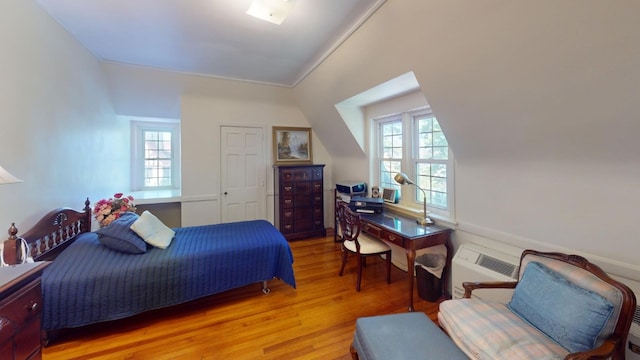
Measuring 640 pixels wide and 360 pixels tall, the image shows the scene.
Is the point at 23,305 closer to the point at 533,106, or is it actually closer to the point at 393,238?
the point at 393,238

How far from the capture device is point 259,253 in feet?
8.02

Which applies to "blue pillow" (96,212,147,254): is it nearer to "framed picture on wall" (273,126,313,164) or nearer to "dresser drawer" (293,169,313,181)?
"dresser drawer" (293,169,313,181)

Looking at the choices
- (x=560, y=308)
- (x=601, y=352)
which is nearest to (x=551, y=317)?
(x=560, y=308)

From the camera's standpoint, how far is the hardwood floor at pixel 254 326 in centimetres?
181

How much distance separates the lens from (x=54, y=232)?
7.06 feet

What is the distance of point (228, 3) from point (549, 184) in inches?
113

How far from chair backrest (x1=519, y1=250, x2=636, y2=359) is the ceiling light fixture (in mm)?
2576

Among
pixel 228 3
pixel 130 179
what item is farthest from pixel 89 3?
pixel 130 179

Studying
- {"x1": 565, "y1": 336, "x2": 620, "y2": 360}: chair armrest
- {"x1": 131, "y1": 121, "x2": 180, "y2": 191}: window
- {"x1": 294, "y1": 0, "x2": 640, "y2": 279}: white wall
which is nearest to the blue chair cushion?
{"x1": 565, "y1": 336, "x2": 620, "y2": 360}: chair armrest

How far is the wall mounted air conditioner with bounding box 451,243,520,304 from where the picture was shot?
185cm

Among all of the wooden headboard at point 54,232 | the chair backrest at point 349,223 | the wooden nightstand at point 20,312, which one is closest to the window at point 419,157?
the chair backrest at point 349,223

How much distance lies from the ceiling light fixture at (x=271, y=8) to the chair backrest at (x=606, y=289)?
2.58m

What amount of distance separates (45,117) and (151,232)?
1308 millimetres

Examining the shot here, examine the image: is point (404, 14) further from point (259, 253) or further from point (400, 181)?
point (259, 253)
